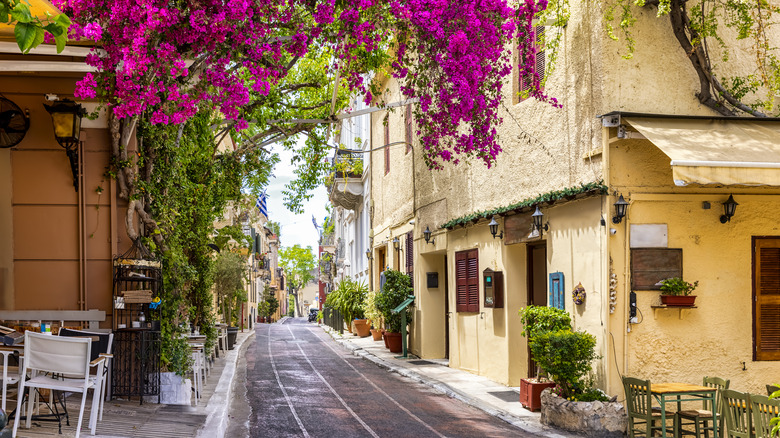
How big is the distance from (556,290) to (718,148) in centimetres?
362

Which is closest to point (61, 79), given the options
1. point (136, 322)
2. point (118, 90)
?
point (118, 90)

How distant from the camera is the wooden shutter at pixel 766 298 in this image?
1027 cm

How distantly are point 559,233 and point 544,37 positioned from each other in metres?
3.12

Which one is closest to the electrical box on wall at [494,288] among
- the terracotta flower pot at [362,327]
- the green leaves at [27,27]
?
the green leaves at [27,27]

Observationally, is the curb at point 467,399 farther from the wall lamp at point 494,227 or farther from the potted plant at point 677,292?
the wall lamp at point 494,227

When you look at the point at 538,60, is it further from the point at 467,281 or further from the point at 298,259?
the point at 298,259

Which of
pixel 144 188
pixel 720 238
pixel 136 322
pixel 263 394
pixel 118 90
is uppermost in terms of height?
pixel 118 90

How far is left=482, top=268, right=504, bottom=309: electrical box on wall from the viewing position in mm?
14250

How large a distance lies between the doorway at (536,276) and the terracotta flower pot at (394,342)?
7873 mm

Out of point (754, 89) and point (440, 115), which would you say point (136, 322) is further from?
point (754, 89)

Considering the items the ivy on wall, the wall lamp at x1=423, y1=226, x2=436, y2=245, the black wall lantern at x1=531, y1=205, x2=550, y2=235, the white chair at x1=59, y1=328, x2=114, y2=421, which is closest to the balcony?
the wall lamp at x1=423, y1=226, x2=436, y2=245

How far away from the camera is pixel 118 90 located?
8039 millimetres

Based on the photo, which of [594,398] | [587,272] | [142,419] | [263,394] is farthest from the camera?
[263,394]

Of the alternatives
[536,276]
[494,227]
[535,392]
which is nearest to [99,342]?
[535,392]
